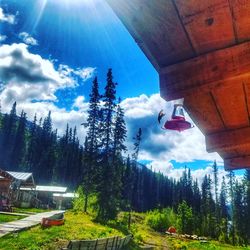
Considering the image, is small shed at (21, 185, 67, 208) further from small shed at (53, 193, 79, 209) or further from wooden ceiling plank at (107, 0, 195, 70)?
wooden ceiling plank at (107, 0, 195, 70)

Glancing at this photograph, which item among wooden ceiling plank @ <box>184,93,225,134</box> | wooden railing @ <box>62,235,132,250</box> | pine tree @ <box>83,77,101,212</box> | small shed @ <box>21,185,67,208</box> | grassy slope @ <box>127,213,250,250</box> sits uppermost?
pine tree @ <box>83,77,101,212</box>

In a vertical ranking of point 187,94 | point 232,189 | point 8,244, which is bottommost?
point 8,244

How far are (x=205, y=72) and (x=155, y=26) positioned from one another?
21.1 inches

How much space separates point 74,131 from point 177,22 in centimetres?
10746

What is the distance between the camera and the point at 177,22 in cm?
177

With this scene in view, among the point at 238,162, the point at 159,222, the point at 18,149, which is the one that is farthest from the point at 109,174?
the point at 18,149

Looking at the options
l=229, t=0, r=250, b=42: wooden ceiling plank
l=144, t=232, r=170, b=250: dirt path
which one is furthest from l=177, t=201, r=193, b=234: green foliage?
l=229, t=0, r=250, b=42: wooden ceiling plank

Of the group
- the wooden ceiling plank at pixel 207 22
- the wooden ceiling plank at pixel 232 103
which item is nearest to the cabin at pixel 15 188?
the wooden ceiling plank at pixel 232 103

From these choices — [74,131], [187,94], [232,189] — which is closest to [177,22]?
[187,94]

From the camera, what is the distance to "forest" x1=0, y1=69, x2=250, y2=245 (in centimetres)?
4347

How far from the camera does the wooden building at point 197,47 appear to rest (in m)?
1.69

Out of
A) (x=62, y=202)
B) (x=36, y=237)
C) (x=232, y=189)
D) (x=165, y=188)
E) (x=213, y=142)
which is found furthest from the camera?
(x=165, y=188)

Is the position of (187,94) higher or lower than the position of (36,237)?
higher

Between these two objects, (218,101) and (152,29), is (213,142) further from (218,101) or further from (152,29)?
(152,29)
